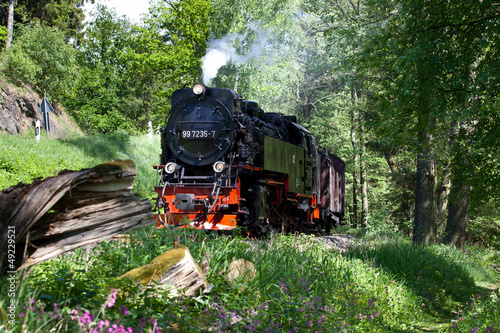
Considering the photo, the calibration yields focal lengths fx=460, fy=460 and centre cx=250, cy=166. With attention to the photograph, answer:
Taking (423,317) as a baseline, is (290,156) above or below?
above

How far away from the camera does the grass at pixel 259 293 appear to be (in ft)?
10.4

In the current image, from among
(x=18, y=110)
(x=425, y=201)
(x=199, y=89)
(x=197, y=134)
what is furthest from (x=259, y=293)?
(x=18, y=110)

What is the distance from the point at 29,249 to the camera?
3418 mm

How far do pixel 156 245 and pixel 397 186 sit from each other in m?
21.9

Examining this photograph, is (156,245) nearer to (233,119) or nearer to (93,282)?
(93,282)

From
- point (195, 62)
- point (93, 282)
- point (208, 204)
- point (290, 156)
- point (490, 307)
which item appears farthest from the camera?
point (195, 62)

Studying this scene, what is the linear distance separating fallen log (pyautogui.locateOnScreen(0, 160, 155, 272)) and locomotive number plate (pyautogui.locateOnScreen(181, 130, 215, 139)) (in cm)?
630

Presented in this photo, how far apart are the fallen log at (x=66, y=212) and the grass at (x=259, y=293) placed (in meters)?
0.22

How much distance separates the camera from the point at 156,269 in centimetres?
402

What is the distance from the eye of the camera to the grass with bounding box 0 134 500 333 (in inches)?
125

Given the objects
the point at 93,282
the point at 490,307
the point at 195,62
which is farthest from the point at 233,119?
the point at 195,62

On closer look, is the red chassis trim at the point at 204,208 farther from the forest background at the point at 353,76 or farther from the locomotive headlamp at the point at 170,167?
the forest background at the point at 353,76

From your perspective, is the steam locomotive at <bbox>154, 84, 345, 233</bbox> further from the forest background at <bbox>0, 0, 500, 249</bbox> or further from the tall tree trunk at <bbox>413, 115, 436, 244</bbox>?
the tall tree trunk at <bbox>413, 115, 436, 244</bbox>

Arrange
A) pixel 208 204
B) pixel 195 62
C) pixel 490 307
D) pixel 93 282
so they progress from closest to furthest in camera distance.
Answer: pixel 93 282, pixel 490 307, pixel 208 204, pixel 195 62
